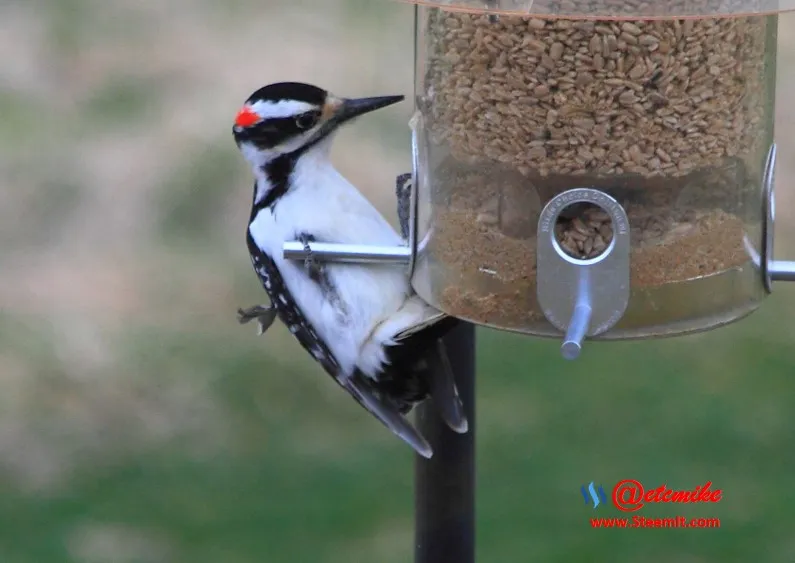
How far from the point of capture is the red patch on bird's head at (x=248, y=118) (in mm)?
3746

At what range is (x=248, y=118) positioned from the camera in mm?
3768

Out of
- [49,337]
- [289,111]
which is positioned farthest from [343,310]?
[49,337]

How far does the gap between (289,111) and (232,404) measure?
3.10 metres

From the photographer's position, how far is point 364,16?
10.1 meters

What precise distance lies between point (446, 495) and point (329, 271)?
2.59 ft

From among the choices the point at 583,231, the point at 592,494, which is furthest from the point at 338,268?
the point at 592,494

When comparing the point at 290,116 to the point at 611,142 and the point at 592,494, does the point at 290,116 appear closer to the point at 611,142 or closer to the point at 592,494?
the point at 611,142

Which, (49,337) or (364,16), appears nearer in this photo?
(49,337)

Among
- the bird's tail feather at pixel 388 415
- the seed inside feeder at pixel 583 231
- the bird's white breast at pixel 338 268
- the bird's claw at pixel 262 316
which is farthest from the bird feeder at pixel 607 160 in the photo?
the bird's claw at pixel 262 316

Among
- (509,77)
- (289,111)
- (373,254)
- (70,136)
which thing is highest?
(509,77)

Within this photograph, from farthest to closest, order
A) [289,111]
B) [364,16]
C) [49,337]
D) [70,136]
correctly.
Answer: [364,16] → [70,136] → [49,337] → [289,111]

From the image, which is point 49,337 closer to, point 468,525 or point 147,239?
point 147,239

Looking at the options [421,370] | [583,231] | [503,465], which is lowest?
[503,465]

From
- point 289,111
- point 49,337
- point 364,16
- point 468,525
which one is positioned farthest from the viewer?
point 364,16
